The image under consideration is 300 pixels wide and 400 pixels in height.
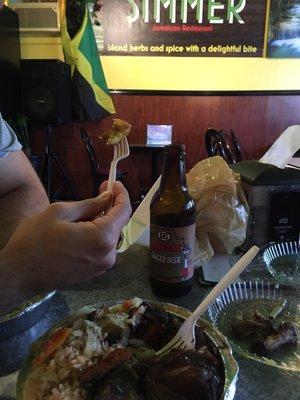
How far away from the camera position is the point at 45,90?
3.29m

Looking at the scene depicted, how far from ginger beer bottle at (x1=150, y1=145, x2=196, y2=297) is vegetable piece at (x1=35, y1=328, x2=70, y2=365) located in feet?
0.81

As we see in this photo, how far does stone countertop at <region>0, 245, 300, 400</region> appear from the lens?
0.46 m

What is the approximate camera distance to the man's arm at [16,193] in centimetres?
85

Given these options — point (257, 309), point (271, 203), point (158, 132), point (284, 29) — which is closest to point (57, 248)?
point (257, 309)

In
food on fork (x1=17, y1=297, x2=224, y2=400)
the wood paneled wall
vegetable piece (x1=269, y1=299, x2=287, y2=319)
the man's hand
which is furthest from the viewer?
the wood paneled wall

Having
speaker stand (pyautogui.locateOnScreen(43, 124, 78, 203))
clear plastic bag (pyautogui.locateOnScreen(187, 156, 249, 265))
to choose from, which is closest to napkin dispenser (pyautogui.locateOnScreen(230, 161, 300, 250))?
clear plastic bag (pyautogui.locateOnScreen(187, 156, 249, 265))

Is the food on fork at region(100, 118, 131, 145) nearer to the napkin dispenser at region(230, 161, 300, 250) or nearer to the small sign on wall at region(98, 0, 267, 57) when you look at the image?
the napkin dispenser at region(230, 161, 300, 250)

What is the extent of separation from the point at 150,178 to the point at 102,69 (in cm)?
120

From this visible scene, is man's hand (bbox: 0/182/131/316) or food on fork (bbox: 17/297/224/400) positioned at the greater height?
man's hand (bbox: 0/182/131/316)

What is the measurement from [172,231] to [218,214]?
18 cm

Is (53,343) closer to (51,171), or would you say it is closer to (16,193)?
(16,193)

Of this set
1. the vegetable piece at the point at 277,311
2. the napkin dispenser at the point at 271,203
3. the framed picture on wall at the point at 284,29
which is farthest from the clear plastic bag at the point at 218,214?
the framed picture on wall at the point at 284,29

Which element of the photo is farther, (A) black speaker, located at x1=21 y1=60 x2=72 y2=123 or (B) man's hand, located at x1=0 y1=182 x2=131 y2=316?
(A) black speaker, located at x1=21 y1=60 x2=72 y2=123

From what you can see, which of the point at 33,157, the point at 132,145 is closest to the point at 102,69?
the point at 132,145
